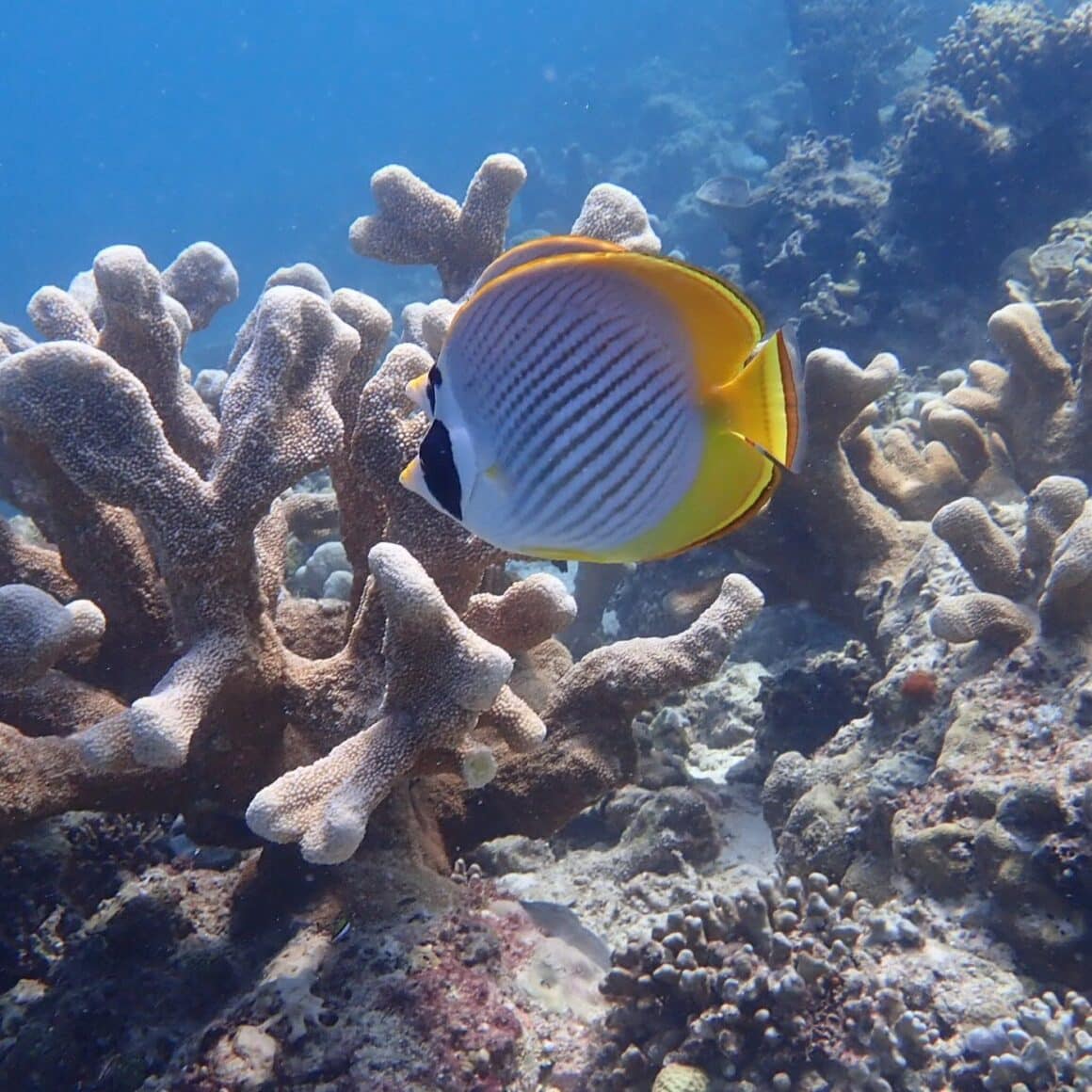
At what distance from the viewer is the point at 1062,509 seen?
11.7ft

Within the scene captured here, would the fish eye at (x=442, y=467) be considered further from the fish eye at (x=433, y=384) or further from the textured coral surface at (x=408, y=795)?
the textured coral surface at (x=408, y=795)

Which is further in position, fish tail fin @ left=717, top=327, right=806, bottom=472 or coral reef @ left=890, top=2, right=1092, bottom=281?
coral reef @ left=890, top=2, right=1092, bottom=281

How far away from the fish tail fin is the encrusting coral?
130cm

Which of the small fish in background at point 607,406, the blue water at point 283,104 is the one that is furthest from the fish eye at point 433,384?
the blue water at point 283,104

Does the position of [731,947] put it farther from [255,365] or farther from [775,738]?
[255,365]

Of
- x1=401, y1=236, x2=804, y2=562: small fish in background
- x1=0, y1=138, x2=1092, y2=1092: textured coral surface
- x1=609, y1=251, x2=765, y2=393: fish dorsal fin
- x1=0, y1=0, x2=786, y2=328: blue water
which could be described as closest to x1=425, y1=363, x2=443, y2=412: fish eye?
x1=401, y1=236, x2=804, y2=562: small fish in background

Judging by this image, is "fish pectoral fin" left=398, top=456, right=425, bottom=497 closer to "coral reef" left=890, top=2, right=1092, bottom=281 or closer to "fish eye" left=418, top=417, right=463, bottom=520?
"fish eye" left=418, top=417, right=463, bottom=520

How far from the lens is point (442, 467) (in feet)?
3.82

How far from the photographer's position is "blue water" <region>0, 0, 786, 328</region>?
129ft

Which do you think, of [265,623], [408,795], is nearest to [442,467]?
[265,623]

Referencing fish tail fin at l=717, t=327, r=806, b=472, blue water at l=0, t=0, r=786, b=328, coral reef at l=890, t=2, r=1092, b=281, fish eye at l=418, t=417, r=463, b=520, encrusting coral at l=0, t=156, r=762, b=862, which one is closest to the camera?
fish tail fin at l=717, t=327, r=806, b=472

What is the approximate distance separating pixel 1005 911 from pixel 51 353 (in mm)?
3308

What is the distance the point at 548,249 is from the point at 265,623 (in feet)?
6.10

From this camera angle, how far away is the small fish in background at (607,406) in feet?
3.46
